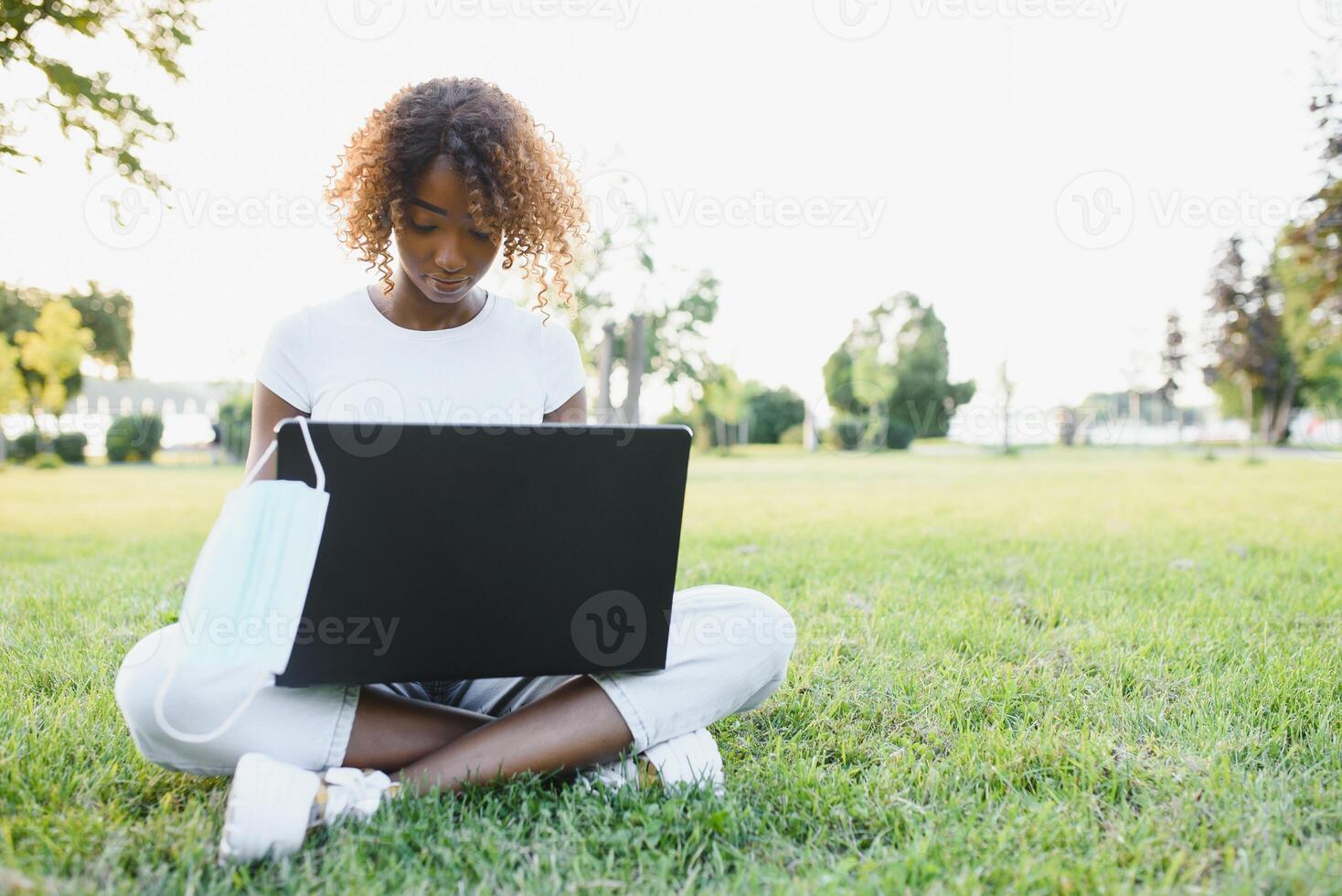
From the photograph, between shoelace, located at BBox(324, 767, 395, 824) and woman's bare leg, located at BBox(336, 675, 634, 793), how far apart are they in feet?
0.20

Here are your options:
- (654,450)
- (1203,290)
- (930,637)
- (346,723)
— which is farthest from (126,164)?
(1203,290)

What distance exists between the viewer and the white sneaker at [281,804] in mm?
1491

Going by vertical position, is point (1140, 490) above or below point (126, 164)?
below

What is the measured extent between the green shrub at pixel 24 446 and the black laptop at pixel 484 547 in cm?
2899

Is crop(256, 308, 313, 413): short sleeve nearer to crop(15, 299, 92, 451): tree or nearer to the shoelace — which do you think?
the shoelace

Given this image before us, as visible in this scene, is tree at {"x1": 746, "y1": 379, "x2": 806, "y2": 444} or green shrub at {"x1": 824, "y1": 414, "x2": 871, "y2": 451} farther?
tree at {"x1": 746, "y1": 379, "x2": 806, "y2": 444}

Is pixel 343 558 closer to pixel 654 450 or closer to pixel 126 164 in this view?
pixel 654 450

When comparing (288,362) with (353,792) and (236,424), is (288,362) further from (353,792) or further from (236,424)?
(236,424)

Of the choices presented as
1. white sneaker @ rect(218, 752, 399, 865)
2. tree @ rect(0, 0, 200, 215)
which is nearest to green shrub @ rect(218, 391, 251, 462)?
tree @ rect(0, 0, 200, 215)

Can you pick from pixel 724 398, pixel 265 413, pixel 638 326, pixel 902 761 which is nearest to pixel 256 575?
pixel 265 413

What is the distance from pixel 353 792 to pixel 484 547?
569 millimetres

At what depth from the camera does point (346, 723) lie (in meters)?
1.76

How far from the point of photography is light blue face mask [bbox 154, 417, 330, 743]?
1.36m

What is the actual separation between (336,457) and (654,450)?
0.53 metres
